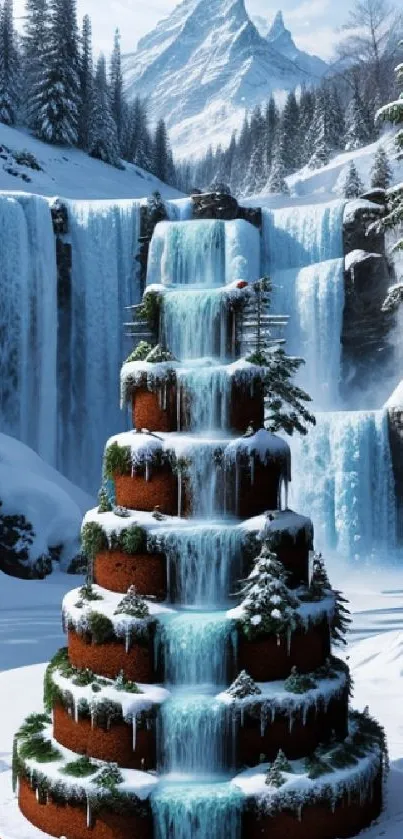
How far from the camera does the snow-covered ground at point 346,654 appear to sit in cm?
1415

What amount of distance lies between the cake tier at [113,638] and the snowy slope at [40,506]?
19.1 meters

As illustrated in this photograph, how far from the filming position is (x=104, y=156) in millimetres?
76562

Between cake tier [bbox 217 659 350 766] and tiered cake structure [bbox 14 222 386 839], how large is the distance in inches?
0.8

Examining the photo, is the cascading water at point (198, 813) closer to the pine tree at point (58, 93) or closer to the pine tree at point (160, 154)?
the pine tree at point (58, 93)

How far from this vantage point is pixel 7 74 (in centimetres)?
7806

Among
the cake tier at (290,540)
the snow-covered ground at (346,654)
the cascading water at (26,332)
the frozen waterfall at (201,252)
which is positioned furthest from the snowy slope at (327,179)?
the cake tier at (290,540)

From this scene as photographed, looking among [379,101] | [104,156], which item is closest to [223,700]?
[104,156]

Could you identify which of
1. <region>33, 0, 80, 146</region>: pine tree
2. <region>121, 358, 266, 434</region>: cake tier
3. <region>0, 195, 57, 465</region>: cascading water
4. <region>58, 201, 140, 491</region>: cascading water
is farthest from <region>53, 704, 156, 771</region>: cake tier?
<region>33, 0, 80, 146</region>: pine tree

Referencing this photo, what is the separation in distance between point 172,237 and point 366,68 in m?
67.7

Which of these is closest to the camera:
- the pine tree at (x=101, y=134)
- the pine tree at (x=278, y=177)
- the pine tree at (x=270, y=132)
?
the pine tree at (x=101, y=134)

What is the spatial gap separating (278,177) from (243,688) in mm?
89732

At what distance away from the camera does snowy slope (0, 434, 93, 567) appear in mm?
32875

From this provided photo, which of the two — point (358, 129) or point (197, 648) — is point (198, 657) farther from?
point (358, 129)

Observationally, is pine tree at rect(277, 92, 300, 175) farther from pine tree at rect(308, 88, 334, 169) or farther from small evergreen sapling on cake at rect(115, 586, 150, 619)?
small evergreen sapling on cake at rect(115, 586, 150, 619)
